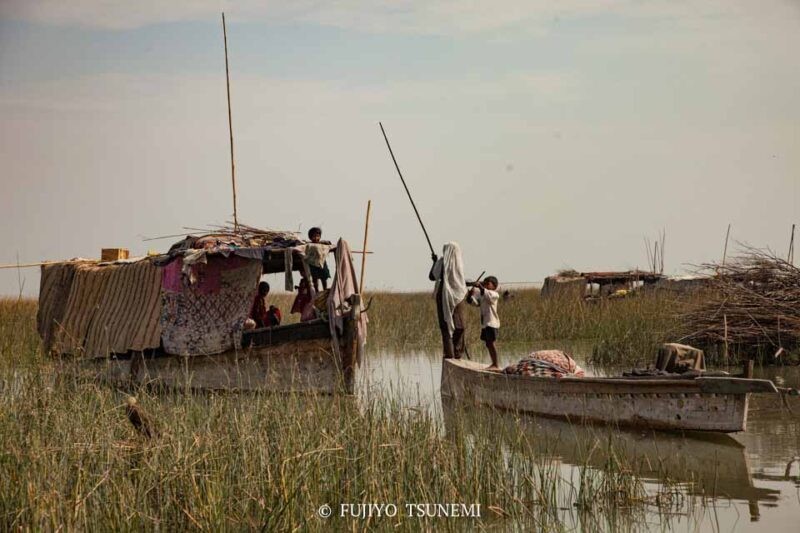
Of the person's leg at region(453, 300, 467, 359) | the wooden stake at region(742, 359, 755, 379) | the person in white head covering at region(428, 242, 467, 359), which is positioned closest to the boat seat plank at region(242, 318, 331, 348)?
the person in white head covering at region(428, 242, 467, 359)

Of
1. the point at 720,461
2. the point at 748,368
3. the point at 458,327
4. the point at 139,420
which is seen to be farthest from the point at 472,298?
the point at 139,420

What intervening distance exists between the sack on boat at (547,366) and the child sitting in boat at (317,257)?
2567 millimetres

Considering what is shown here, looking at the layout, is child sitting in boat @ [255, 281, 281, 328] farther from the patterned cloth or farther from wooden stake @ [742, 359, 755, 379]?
wooden stake @ [742, 359, 755, 379]

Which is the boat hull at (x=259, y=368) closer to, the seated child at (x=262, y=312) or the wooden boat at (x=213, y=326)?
the wooden boat at (x=213, y=326)

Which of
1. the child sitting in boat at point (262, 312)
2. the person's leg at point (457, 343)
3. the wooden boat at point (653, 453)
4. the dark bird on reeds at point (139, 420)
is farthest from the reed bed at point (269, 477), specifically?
the child sitting in boat at point (262, 312)

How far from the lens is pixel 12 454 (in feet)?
17.1

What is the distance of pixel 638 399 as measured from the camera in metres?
8.43

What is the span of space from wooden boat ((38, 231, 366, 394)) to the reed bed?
12.8 feet

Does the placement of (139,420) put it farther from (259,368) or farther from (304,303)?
(304,303)

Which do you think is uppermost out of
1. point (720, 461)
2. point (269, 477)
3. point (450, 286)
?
point (450, 286)

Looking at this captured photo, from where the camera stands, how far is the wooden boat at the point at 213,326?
10734 millimetres

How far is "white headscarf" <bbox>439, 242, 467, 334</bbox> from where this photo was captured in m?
11.2

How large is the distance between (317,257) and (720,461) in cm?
510

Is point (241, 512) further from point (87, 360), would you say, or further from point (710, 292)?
point (710, 292)
